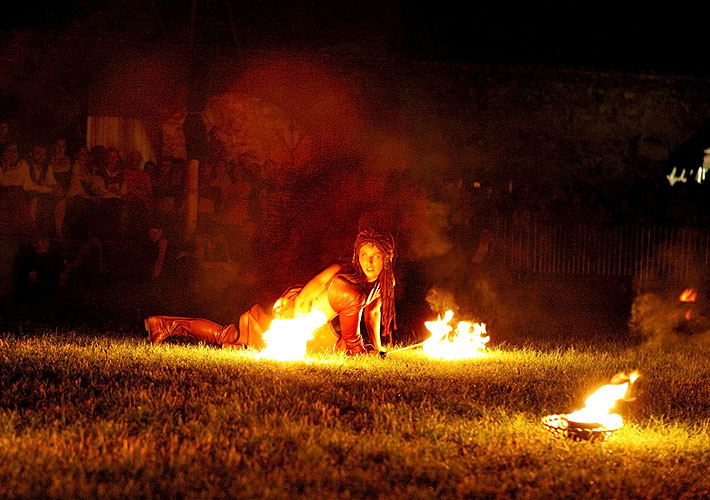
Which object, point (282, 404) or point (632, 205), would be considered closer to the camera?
point (282, 404)

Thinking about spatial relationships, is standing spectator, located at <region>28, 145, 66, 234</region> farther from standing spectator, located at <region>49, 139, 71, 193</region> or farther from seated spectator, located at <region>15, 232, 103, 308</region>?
seated spectator, located at <region>15, 232, 103, 308</region>

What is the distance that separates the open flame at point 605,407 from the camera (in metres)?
6.90

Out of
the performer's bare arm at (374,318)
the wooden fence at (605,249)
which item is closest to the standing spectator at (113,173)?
the wooden fence at (605,249)

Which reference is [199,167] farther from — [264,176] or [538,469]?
[538,469]

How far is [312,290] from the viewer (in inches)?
397

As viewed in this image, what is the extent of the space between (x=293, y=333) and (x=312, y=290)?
473mm

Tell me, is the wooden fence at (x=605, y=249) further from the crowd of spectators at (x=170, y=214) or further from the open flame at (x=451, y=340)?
the open flame at (x=451, y=340)

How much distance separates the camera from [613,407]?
7.14 meters

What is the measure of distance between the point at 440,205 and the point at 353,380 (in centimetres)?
916

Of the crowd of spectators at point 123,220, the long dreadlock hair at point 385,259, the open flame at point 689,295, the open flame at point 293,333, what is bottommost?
the open flame at point 293,333

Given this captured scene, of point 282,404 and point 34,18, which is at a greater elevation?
point 34,18

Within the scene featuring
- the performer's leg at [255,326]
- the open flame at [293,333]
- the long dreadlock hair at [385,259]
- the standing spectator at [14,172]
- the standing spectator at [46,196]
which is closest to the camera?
the open flame at [293,333]

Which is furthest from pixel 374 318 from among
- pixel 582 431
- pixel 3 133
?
pixel 3 133

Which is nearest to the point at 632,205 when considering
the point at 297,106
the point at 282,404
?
the point at 297,106
